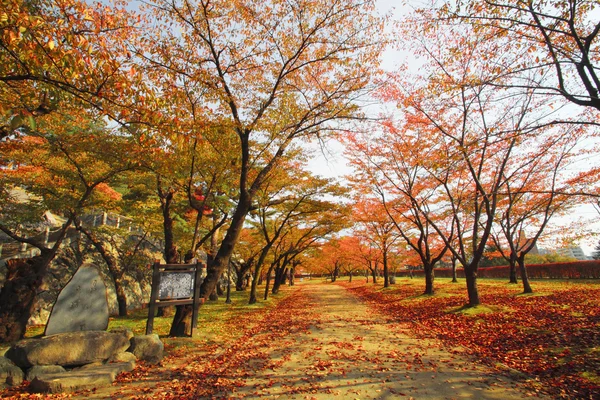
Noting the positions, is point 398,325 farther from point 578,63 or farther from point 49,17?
point 49,17

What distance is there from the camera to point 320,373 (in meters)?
5.29

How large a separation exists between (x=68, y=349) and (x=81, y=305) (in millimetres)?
1170

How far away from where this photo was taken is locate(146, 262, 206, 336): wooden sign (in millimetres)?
7613

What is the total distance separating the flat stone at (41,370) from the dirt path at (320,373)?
86cm

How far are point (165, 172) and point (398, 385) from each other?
26.0 ft

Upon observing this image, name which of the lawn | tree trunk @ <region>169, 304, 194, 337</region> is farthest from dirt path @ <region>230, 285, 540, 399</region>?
tree trunk @ <region>169, 304, 194, 337</region>

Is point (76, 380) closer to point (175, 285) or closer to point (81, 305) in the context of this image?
point (81, 305)

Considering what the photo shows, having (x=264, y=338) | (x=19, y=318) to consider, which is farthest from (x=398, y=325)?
(x=19, y=318)

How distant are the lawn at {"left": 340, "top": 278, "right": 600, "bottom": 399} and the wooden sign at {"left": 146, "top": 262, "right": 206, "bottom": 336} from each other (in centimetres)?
632

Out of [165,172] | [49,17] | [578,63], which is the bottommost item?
[165,172]

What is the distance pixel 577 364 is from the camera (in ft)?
Answer: 16.8

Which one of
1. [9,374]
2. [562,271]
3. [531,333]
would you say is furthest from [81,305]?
[562,271]

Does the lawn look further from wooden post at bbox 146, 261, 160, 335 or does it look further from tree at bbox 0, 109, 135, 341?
tree at bbox 0, 109, 135, 341

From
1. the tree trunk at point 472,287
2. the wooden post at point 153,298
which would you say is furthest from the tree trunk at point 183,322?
the tree trunk at point 472,287
